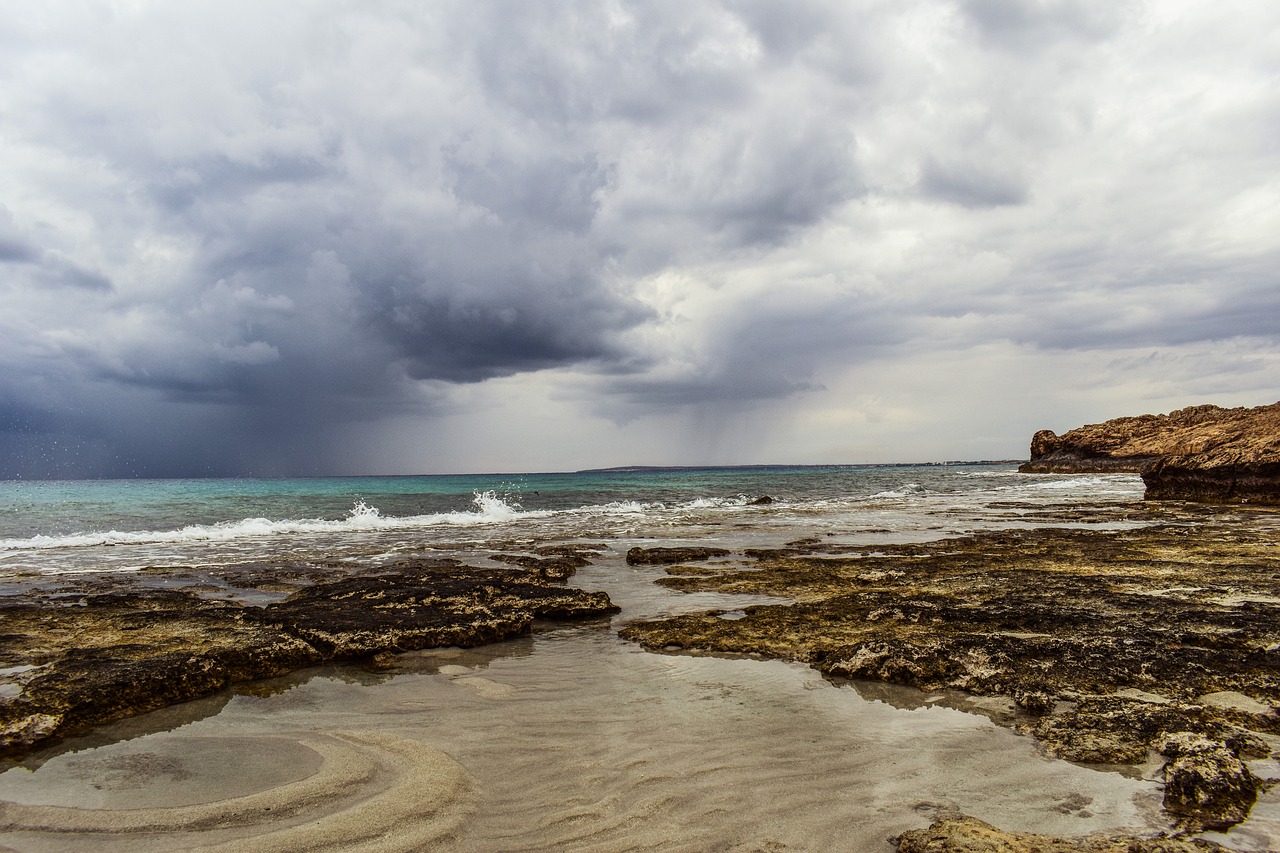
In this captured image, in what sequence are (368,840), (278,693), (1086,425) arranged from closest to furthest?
1. (368,840)
2. (278,693)
3. (1086,425)

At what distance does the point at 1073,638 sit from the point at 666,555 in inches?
347

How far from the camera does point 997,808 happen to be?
352cm

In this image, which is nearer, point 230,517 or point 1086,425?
point 230,517

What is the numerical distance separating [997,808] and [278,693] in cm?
579

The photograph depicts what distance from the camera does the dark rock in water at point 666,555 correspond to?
45.9ft

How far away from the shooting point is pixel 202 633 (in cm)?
703

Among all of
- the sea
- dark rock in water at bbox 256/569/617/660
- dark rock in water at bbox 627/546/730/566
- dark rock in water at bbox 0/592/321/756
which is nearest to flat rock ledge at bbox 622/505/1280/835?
the sea

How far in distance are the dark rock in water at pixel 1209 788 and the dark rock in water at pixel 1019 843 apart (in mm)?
339

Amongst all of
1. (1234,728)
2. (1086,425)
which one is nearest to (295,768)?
(1234,728)

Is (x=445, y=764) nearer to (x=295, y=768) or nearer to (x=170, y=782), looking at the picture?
(x=295, y=768)

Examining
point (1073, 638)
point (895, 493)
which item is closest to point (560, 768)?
point (1073, 638)

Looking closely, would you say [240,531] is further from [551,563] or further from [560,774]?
[560,774]

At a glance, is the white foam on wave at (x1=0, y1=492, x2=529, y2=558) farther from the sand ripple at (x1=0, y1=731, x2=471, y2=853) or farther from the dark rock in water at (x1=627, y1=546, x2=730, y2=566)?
the sand ripple at (x1=0, y1=731, x2=471, y2=853)

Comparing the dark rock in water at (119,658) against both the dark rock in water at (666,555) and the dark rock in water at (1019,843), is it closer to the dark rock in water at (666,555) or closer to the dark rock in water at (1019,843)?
the dark rock in water at (1019,843)
